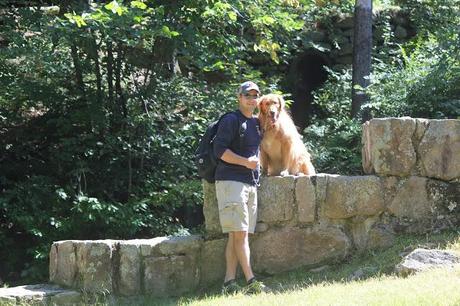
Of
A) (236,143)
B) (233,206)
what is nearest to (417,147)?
(236,143)

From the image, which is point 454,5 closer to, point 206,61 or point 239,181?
point 206,61

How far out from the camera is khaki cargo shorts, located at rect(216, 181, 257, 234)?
5801mm

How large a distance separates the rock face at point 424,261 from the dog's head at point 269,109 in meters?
1.84

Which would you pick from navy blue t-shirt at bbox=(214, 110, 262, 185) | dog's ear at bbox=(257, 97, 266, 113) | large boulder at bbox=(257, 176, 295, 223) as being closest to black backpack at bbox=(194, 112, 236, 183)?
navy blue t-shirt at bbox=(214, 110, 262, 185)

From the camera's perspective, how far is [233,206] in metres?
5.80

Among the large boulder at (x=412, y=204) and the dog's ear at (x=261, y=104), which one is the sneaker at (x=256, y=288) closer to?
the large boulder at (x=412, y=204)

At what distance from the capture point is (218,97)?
8734mm

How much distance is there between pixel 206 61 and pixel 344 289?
3903mm

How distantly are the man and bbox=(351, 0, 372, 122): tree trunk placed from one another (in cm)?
514

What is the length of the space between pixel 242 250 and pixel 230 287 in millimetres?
355

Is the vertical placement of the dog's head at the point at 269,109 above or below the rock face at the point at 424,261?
above

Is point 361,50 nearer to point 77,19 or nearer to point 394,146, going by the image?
point 394,146

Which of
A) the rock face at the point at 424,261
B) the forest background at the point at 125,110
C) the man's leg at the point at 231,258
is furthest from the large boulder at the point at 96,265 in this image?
the rock face at the point at 424,261

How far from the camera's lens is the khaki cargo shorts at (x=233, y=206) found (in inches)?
228
